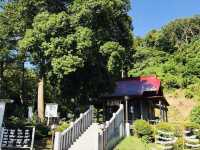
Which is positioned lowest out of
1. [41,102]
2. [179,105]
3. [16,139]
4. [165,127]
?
[16,139]

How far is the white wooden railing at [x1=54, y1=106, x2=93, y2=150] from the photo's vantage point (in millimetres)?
17602

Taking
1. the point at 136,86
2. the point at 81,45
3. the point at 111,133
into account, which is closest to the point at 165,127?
the point at 111,133

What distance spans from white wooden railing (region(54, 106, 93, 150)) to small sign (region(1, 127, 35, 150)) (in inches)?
70.9

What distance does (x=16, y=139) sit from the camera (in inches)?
754

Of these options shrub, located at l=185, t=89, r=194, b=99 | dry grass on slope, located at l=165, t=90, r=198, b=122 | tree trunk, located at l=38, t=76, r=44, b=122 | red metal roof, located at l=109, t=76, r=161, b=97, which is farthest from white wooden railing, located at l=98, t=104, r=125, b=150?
shrub, located at l=185, t=89, r=194, b=99

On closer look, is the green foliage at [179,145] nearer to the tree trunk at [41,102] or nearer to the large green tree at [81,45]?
the large green tree at [81,45]

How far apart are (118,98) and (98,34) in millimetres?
7680

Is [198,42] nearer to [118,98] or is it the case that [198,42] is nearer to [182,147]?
[118,98]

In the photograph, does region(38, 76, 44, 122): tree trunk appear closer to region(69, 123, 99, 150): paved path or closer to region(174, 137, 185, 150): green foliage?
region(69, 123, 99, 150): paved path

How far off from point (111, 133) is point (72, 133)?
216 centimetres

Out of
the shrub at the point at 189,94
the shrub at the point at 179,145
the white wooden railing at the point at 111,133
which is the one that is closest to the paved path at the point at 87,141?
the white wooden railing at the point at 111,133

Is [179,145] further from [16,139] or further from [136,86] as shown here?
[136,86]

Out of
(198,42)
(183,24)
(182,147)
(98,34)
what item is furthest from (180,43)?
(182,147)

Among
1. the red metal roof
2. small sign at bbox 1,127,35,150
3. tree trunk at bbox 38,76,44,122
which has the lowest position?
small sign at bbox 1,127,35,150
